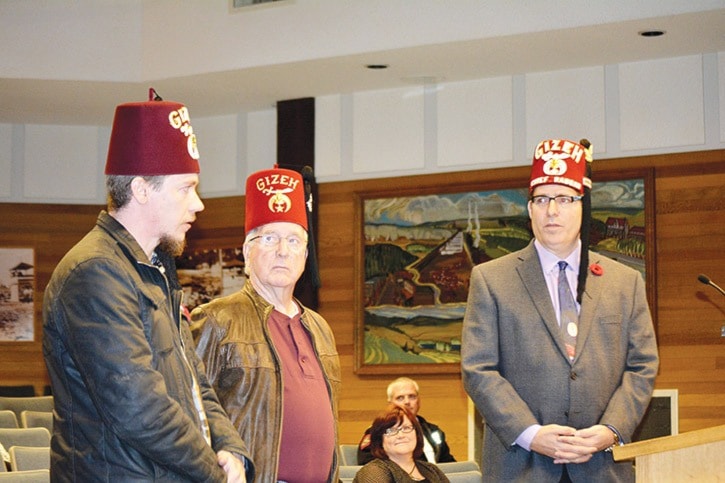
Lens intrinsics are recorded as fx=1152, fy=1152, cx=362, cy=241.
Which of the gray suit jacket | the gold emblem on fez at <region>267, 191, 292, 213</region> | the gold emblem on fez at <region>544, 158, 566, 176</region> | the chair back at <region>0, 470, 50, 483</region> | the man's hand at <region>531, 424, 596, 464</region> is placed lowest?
the chair back at <region>0, 470, 50, 483</region>

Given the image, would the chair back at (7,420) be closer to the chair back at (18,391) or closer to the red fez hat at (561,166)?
the chair back at (18,391)

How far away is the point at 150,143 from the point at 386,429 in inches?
128

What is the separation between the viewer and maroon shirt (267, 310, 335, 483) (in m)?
3.72

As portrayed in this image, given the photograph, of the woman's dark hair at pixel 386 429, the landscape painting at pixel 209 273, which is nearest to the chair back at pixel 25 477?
the woman's dark hair at pixel 386 429

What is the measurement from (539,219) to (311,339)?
92cm

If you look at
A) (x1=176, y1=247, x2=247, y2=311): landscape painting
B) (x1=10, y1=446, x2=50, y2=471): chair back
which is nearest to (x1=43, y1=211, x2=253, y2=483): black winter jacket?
(x1=10, y1=446, x2=50, y2=471): chair back

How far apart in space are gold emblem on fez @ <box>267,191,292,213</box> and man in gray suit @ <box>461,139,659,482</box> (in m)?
0.72

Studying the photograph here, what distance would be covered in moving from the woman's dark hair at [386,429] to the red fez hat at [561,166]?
6.72 ft

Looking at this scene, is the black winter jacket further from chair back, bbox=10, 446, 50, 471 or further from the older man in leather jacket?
chair back, bbox=10, 446, 50, 471

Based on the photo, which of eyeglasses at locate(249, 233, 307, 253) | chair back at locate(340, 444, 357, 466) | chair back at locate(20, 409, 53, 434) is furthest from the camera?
→ chair back at locate(20, 409, 53, 434)

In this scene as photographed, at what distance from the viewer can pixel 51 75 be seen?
32.9 feet

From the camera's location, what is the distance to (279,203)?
416cm

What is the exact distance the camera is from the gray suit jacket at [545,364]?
3846 millimetres

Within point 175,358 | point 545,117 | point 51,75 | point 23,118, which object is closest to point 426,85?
point 545,117
